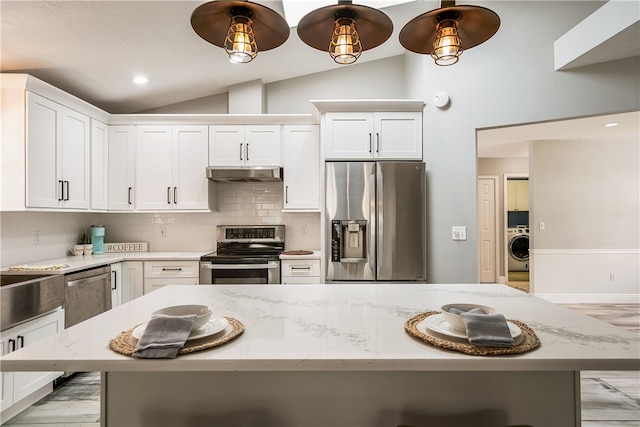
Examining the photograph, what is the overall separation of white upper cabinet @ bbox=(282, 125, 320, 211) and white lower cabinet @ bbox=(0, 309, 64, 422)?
2.21m

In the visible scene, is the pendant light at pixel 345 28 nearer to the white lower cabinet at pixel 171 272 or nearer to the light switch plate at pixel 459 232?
the light switch plate at pixel 459 232

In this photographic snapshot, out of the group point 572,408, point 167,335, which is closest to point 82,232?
point 167,335

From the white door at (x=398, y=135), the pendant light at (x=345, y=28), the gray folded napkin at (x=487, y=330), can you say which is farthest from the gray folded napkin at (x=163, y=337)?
the white door at (x=398, y=135)

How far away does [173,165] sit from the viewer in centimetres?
378

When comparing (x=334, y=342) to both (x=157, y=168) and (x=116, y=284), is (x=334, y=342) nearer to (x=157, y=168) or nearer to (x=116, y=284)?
(x=116, y=284)

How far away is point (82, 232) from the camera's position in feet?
12.5

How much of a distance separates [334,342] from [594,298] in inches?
241

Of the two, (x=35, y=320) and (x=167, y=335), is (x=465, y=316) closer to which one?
(x=167, y=335)

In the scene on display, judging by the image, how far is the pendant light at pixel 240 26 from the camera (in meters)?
1.21

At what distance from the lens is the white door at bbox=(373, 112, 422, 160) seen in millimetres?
3314

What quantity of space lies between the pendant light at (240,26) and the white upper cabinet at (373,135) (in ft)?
6.44

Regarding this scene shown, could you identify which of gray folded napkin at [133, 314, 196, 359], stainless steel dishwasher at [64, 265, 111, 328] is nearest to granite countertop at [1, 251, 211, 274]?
stainless steel dishwasher at [64, 265, 111, 328]

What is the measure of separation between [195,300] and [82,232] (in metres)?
3.05

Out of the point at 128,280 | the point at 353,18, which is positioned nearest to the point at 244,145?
the point at 128,280
